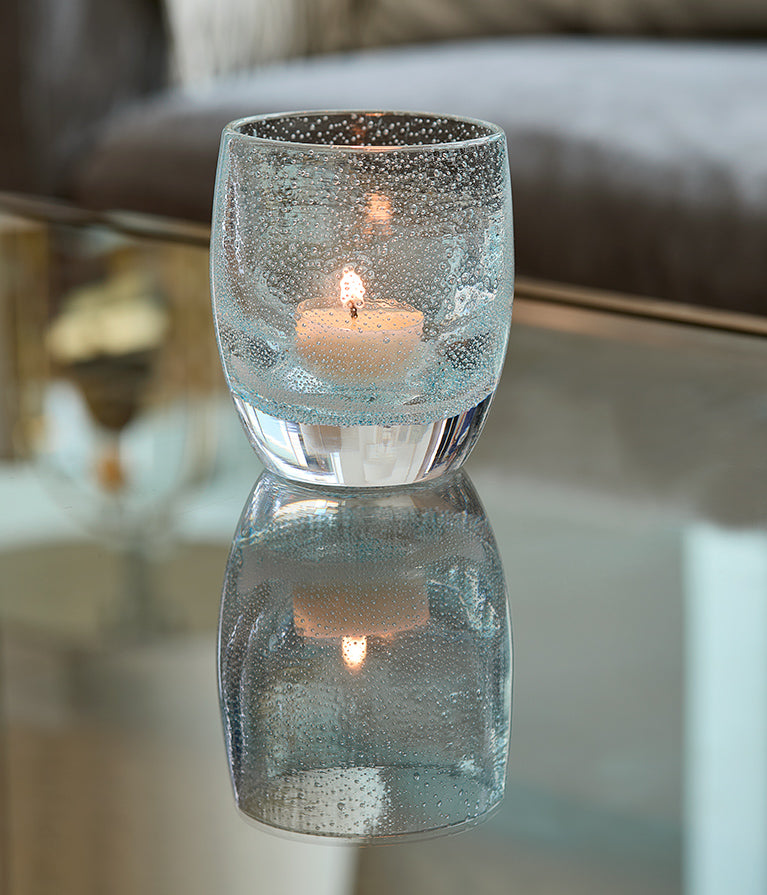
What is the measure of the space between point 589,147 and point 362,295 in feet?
2.55

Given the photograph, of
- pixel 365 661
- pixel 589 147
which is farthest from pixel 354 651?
pixel 589 147

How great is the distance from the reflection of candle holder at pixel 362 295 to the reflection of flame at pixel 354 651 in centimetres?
8

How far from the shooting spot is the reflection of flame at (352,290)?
0.42m

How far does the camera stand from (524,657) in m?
0.39

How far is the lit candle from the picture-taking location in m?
0.42

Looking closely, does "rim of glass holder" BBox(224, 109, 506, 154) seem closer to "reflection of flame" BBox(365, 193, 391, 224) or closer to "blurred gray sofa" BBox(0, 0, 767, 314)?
"reflection of flame" BBox(365, 193, 391, 224)

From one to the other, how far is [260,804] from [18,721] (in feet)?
0.28

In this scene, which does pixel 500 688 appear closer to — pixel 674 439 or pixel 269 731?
pixel 269 731

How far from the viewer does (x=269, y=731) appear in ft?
1.15

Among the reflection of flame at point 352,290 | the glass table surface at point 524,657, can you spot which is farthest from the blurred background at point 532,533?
the reflection of flame at point 352,290

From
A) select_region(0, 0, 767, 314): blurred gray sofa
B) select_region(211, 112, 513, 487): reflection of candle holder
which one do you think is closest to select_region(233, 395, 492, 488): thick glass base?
select_region(211, 112, 513, 487): reflection of candle holder

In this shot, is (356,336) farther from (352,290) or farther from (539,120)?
(539,120)

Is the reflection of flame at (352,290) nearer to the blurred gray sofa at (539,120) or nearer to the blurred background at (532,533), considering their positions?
the blurred background at (532,533)

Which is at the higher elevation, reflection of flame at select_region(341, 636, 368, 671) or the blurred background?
reflection of flame at select_region(341, 636, 368, 671)
